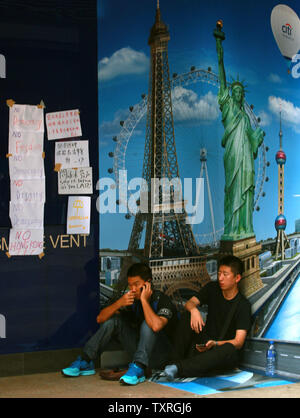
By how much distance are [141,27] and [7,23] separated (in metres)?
0.94

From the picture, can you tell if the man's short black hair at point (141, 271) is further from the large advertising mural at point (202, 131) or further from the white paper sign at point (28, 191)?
the white paper sign at point (28, 191)

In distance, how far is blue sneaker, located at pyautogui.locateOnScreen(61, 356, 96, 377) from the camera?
12.9 feet

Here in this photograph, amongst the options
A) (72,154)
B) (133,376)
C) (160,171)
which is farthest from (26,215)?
(133,376)

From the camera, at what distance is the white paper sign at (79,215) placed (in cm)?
425

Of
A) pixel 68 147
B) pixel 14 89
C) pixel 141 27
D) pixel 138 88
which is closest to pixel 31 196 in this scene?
pixel 68 147

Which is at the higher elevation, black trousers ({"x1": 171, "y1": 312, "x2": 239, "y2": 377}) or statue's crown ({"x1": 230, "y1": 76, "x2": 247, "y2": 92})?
statue's crown ({"x1": 230, "y1": 76, "x2": 247, "y2": 92})

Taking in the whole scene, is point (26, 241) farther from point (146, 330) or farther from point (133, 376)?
point (133, 376)

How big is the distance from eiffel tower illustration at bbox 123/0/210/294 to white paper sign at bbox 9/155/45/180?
0.75 m

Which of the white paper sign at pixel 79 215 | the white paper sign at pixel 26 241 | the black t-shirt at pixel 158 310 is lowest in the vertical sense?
the black t-shirt at pixel 158 310

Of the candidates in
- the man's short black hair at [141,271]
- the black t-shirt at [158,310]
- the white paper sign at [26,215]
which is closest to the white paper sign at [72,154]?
the white paper sign at [26,215]

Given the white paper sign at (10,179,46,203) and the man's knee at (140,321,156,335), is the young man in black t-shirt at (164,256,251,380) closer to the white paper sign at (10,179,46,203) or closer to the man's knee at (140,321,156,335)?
the man's knee at (140,321,156,335)

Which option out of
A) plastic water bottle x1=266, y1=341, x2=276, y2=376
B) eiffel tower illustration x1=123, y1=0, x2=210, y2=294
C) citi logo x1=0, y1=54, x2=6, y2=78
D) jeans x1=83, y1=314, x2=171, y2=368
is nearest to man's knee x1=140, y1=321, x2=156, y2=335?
jeans x1=83, y1=314, x2=171, y2=368

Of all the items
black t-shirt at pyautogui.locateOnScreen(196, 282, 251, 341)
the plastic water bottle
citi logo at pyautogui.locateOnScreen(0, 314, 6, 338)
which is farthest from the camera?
citi logo at pyautogui.locateOnScreen(0, 314, 6, 338)

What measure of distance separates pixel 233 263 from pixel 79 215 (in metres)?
1.13
